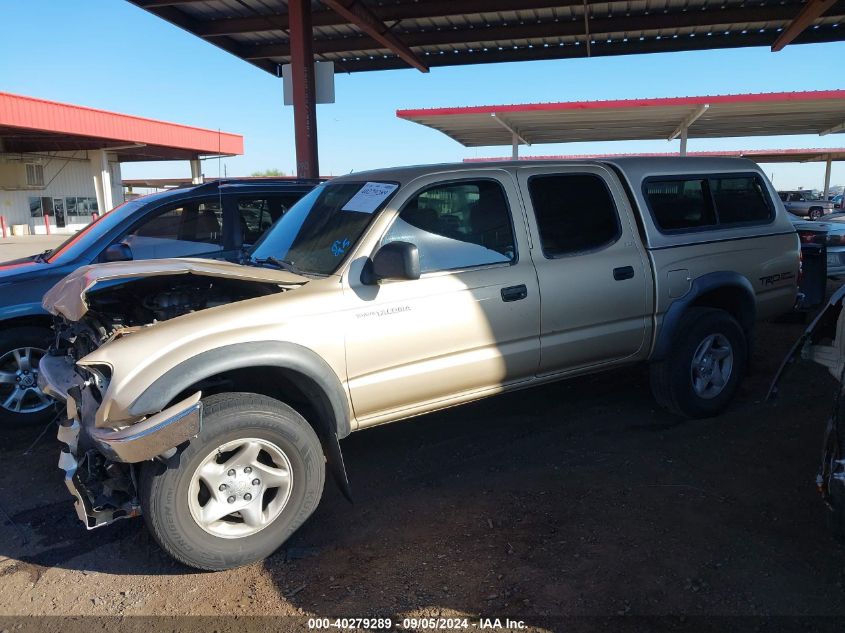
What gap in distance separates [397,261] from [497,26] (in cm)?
932

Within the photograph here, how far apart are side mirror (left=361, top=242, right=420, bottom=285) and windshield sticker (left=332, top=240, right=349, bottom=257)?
0.86ft

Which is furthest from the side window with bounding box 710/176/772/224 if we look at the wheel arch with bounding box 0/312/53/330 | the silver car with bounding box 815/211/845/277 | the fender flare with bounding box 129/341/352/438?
the wheel arch with bounding box 0/312/53/330

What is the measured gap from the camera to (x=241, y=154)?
3744cm

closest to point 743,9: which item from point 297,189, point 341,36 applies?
point 341,36

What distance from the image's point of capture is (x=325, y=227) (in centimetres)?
387

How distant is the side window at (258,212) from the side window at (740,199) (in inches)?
142

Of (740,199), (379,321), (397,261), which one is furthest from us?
(740,199)

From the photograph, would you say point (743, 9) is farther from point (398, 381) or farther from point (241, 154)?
point (241, 154)

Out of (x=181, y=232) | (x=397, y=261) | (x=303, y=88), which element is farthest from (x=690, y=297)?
(x=303, y=88)

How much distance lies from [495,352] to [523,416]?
137cm

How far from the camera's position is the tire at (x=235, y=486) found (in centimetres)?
287

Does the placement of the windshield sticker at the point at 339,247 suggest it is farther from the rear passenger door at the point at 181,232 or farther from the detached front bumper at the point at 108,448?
the rear passenger door at the point at 181,232

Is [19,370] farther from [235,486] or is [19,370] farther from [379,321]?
[379,321]

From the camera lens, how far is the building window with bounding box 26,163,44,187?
3206 centimetres
